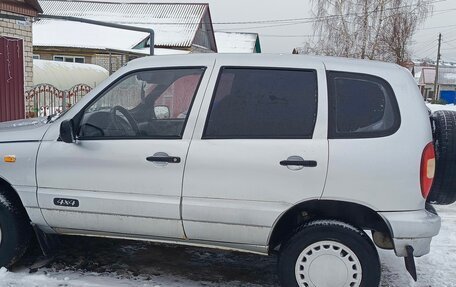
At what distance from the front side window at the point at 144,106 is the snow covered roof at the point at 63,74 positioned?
50.2ft

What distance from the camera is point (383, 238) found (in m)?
3.79

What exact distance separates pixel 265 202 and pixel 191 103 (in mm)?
947

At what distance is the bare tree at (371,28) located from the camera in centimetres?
3172

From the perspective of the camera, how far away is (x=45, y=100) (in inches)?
518

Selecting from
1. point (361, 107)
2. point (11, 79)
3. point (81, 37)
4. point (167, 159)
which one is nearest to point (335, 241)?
point (361, 107)

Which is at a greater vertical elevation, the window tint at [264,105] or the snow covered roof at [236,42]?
the snow covered roof at [236,42]

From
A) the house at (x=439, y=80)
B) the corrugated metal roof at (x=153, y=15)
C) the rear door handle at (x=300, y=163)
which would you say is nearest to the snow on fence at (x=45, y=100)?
the rear door handle at (x=300, y=163)

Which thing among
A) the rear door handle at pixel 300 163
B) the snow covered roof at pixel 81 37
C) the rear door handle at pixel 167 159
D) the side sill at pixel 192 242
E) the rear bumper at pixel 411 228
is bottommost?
the side sill at pixel 192 242

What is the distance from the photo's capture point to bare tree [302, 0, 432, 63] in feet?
104

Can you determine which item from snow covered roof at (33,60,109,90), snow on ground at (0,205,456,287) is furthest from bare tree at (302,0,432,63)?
snow on ground at (0,205,456,287)

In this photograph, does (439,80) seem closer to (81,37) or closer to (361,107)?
(81,37)

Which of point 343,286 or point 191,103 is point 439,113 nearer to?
point 343,286

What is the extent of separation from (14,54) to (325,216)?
9.60m

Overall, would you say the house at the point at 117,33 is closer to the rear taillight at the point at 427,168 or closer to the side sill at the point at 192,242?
the side sill at the point at 192,242
